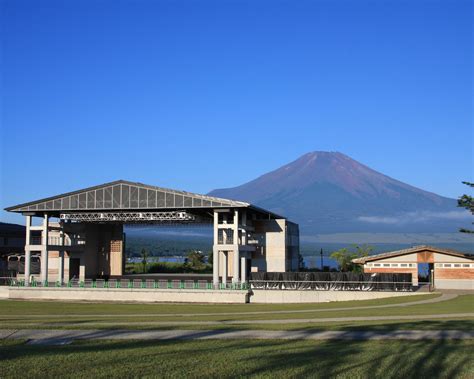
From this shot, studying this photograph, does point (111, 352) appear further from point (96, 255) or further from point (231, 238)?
point (96, 255)

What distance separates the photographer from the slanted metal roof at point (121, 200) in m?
54.7

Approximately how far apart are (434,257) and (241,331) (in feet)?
128

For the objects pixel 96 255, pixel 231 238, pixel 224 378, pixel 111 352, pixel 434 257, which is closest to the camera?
pixel 224 378

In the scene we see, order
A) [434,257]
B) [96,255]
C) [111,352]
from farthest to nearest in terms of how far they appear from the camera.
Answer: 1. [96,255]
2. [434,257]
3. [111,352]

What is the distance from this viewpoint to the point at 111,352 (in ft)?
47.8

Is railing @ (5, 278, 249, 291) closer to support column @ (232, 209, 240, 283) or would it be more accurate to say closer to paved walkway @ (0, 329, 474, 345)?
support column @ (232, 209, 240, 283)

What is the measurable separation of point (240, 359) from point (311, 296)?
38.4 metres

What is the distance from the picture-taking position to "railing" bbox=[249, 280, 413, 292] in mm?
50688

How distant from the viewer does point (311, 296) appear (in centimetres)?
5122

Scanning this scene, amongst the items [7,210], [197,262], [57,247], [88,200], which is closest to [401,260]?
[88,200]

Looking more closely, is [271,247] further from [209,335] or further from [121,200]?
[209,335]

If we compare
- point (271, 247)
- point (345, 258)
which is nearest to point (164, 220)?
point (271, 247)

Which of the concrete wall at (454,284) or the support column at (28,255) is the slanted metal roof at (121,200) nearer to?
the support column at (28,255)

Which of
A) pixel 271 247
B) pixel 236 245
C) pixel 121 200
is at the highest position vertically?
pixel 121 200
